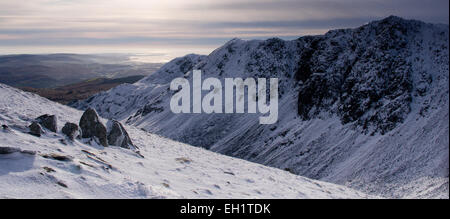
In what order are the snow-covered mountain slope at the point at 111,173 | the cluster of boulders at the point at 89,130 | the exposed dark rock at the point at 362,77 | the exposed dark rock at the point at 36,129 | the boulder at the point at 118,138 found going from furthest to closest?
1. the exposed dark rock at the point at 362,77
2. the boulder at the point at 118,138
3. the cluster of boulders at the point at 89,130
4. the exposed dark rock at the point at 36,129
5. the snow-covered mountain slope at the point at 111,173

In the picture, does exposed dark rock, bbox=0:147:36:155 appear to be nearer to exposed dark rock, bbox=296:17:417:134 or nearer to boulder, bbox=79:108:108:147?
boulder, bbox=79:108:108:147

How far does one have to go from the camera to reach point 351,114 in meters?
67.2

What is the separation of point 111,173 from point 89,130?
300 inches

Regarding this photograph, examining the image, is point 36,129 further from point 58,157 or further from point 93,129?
point 58,157

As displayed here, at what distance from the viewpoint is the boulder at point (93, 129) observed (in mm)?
20578

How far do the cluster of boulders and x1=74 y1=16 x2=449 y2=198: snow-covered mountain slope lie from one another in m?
32.2

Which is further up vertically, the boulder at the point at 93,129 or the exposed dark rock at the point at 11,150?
the exposed dark rock at the point at 11,150

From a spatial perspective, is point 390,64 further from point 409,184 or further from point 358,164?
point 409,184

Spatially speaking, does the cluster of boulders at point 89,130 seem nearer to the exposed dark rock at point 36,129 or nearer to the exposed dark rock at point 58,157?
the exposed dark rock at point 36,129

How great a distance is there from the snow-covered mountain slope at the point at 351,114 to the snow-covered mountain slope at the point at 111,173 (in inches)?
1004

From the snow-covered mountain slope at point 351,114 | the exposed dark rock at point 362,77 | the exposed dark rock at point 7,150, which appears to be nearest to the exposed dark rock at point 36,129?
the exposed dark rock at point 7,150

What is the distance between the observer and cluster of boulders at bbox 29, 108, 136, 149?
18.9 meters

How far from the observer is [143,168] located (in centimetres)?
1733
